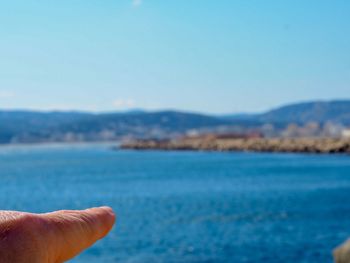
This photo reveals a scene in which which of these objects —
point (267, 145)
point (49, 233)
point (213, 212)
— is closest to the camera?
point (49, 233)

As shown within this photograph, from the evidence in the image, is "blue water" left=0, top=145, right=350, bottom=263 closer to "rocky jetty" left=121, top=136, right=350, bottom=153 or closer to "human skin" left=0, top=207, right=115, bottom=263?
"human skin" left=0, top=207, right=115, bottom=263

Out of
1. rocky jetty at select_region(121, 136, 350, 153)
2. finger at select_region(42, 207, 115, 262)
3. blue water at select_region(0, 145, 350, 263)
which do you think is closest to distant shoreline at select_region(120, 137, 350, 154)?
rocky jetty at select_region(121, 136, 350, 153)

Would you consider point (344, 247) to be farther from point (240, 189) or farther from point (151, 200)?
point (240, 189)

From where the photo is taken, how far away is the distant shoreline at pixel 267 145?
10419cm

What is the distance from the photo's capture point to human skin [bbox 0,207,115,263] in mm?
1134

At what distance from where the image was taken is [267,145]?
119688mm

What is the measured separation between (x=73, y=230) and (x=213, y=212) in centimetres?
3197

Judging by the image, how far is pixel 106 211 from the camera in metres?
1.40

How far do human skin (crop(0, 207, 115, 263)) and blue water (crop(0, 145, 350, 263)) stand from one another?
1823 centimetres

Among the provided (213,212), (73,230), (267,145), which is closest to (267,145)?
(267,145)

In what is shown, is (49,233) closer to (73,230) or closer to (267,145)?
(73,230)

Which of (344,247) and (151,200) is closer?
(344,247)

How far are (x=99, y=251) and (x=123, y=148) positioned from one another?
494 ft

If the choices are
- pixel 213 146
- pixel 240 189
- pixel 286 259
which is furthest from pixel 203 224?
pixel 213 146
